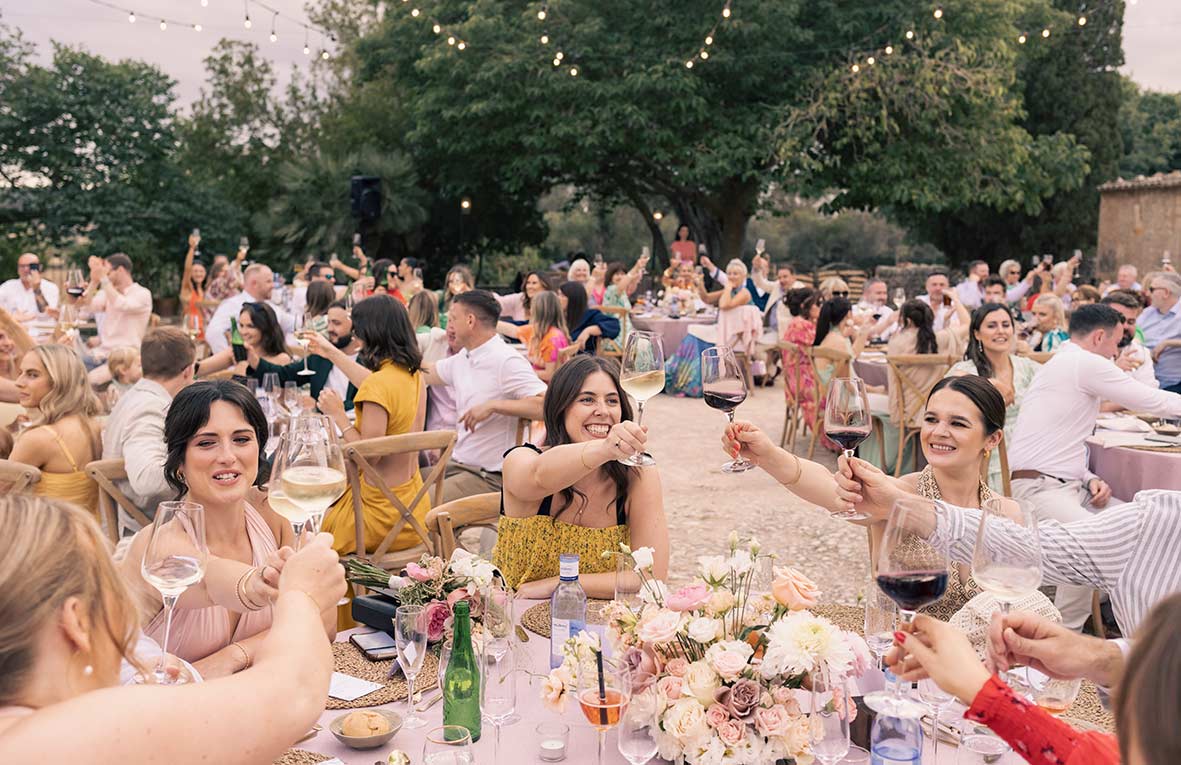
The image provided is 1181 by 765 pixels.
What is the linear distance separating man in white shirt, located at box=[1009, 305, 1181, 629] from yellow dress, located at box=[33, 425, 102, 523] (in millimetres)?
3981

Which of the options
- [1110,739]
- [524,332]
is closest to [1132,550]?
[1110,739]

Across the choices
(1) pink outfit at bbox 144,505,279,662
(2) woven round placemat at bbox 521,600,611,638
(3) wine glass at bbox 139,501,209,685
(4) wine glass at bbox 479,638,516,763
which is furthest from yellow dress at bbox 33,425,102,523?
(4) wine glass at bbox 479,638,516,763

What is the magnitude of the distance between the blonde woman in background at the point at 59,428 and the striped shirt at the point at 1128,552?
3354mm

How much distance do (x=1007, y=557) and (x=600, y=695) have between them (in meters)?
0.69

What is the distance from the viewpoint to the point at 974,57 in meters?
18.9

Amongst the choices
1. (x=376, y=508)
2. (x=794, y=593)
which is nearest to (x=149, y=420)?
(x=376, y=508)

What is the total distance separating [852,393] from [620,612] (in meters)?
0.91

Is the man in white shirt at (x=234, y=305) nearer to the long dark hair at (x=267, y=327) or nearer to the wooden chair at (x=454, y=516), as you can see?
the long dark hair at (x=267, y=327)

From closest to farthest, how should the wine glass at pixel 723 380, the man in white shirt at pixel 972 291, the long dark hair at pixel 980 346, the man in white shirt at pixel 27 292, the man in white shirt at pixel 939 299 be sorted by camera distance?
the wine glass at pixel 723 380 → the long dark hair at pixel 980 346 → the man in white shirt at pixel 939 299 → the man in white shirt at pixel 27 292 → the man in white shirt at pixel 972 291

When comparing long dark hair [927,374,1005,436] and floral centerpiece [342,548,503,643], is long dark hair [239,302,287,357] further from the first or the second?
floral centerpiece [342,548,503,643]

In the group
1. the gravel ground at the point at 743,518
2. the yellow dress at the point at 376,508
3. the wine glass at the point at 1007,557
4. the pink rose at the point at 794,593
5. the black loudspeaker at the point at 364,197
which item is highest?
the black loudspeaker at the point at 364,197

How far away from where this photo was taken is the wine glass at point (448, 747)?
61.3 inches

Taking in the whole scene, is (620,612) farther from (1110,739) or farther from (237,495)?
(237,495)

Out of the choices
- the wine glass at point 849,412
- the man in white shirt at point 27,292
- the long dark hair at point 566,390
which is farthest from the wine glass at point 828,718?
the man in white shirt at point 27,292
